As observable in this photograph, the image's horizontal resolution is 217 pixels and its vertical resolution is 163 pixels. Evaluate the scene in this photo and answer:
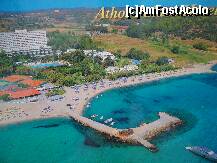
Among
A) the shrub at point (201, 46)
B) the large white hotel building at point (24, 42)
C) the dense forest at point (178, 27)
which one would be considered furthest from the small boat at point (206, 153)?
the large white hotel building at point (24, 42)

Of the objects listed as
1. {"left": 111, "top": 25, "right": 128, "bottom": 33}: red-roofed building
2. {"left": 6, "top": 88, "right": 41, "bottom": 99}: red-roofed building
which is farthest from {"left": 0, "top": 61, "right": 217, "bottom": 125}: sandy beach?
{"left": 111, "top": 25, "right": 128, "bottom": 33}: red-roofed building

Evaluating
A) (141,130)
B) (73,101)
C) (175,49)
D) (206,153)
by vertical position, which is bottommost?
(206,153)

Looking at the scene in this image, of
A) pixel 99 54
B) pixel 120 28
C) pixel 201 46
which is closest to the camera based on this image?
pixel 120 28

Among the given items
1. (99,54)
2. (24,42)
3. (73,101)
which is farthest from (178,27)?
(24,42)

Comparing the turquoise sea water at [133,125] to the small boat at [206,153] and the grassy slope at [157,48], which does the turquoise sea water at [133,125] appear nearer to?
the small boat at [206,153]

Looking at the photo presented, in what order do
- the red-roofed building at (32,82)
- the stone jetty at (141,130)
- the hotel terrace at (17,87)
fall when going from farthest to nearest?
1. the stone jetty at (141,130)
2. the red-roofed building at (32,82)
3. the hotel terrace at (17,87)

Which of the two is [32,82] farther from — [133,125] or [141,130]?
[141,130]
